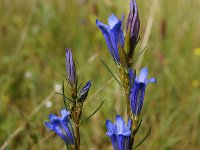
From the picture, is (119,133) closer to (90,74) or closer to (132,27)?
(132,27)

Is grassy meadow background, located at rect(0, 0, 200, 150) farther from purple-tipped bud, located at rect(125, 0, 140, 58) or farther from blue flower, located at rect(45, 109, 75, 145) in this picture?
blue flower, located at rect(45, 109, 75, 145)

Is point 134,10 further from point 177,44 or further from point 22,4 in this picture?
point 22,4

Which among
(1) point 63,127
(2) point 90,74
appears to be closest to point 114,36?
(1) point 63,127

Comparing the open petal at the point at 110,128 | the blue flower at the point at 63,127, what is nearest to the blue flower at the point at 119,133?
the open petal at the point at 110,128

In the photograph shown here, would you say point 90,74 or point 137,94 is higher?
point 90,74

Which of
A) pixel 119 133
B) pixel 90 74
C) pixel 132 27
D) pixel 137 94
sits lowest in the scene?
pixel 119 133

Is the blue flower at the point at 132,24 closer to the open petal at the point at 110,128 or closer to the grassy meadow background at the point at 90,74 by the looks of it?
the open petal at the point at 110,128
